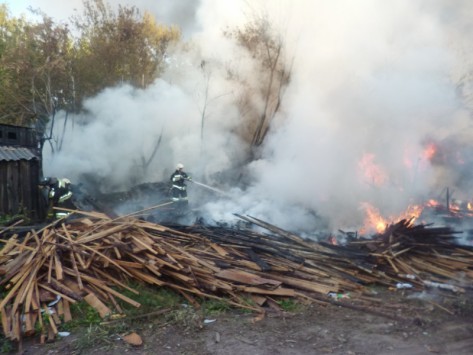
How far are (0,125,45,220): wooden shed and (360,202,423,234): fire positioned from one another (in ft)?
26.1

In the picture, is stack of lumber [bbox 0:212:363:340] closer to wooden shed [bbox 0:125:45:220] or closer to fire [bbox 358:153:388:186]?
wooden shed [bbox 0:125:45:220]

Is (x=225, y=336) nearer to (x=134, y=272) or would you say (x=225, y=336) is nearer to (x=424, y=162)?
(x=134, y=272)

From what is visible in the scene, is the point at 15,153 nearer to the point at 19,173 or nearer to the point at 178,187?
the point at 19,173

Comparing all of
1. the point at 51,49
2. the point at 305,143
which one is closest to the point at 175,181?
the point at 305,143

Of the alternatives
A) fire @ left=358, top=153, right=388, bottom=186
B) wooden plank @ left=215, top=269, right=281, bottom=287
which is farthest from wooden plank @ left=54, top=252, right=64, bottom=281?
fire @ left=358, top=153, right=388, bottom=186

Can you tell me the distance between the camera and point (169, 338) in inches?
157

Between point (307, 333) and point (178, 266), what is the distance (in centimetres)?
175

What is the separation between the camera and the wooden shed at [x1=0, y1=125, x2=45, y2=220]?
9.30 meters

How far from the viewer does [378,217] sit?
30.3ft

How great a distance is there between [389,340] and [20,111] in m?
17.8

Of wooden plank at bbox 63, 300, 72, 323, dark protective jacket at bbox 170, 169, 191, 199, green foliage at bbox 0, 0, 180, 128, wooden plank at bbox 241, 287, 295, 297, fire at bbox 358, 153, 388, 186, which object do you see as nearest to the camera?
wooden plank at bbox 63, 300, 72, 323

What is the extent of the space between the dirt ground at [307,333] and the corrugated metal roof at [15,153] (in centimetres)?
670

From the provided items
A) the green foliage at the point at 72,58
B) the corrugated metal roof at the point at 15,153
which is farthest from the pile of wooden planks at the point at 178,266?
the green foliage at the point at 72,58

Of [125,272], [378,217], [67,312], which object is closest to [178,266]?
[125,272]
